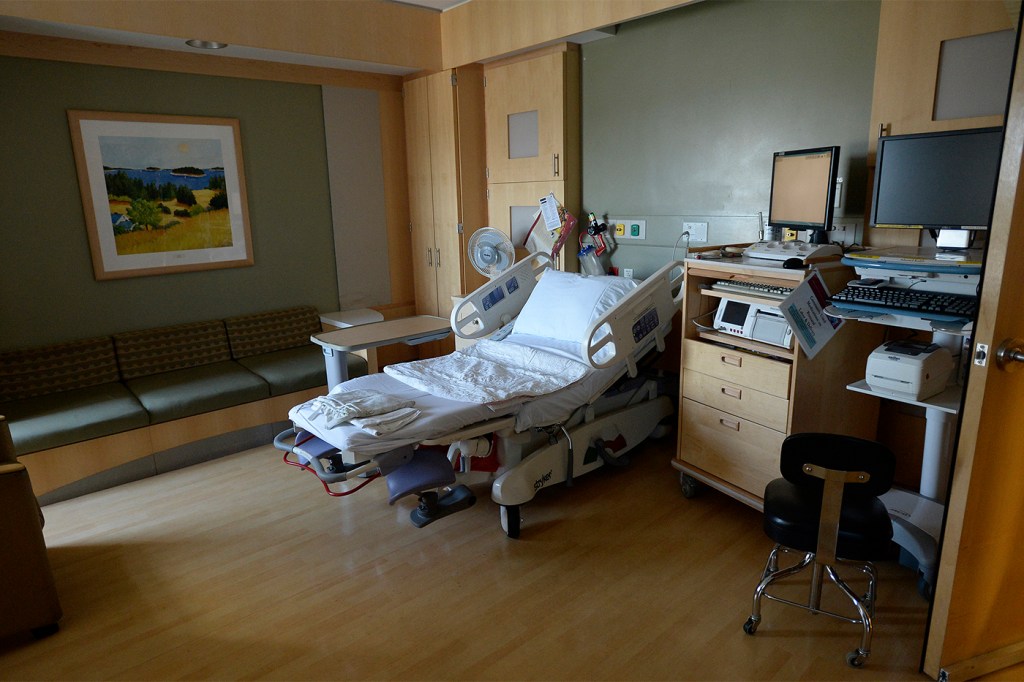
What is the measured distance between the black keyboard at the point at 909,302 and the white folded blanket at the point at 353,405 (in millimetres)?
1731

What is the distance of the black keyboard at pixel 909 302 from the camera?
2.12 m

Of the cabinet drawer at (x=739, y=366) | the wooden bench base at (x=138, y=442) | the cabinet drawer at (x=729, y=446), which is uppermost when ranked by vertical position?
the cabinet drawer at (x=739, y=366)

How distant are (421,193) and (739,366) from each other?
299 cm

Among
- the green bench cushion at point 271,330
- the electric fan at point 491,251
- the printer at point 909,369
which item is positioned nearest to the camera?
the printer at point 909,369

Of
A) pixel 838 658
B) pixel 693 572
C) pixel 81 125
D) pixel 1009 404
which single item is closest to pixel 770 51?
pixel 1009 404

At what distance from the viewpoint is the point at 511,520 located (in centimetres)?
286

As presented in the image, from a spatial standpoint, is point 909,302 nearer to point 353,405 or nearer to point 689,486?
point 689,486

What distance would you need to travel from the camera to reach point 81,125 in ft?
12.3

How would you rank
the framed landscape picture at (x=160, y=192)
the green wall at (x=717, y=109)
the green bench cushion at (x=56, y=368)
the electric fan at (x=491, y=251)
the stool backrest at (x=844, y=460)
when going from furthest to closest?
the electric fan at (x=491, y=251) < the framed landscape picture at (x=160, y=192) < the green bench cushion at (x=56, y=368) < the green wall at (x=717, y=109) < the stool backrest at (x=844, y=460)

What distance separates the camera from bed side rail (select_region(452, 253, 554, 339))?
3.85m

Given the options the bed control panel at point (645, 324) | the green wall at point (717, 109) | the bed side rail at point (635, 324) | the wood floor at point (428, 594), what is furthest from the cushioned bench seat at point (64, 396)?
the green wall at point (717, 109)

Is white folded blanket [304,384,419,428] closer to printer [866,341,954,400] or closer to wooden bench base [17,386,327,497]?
wooden bench base [17,386,327,497]

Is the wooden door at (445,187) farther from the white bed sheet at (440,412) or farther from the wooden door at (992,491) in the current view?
the wooden door at (992,491)

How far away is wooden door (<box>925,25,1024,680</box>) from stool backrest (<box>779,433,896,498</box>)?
0.18 m
